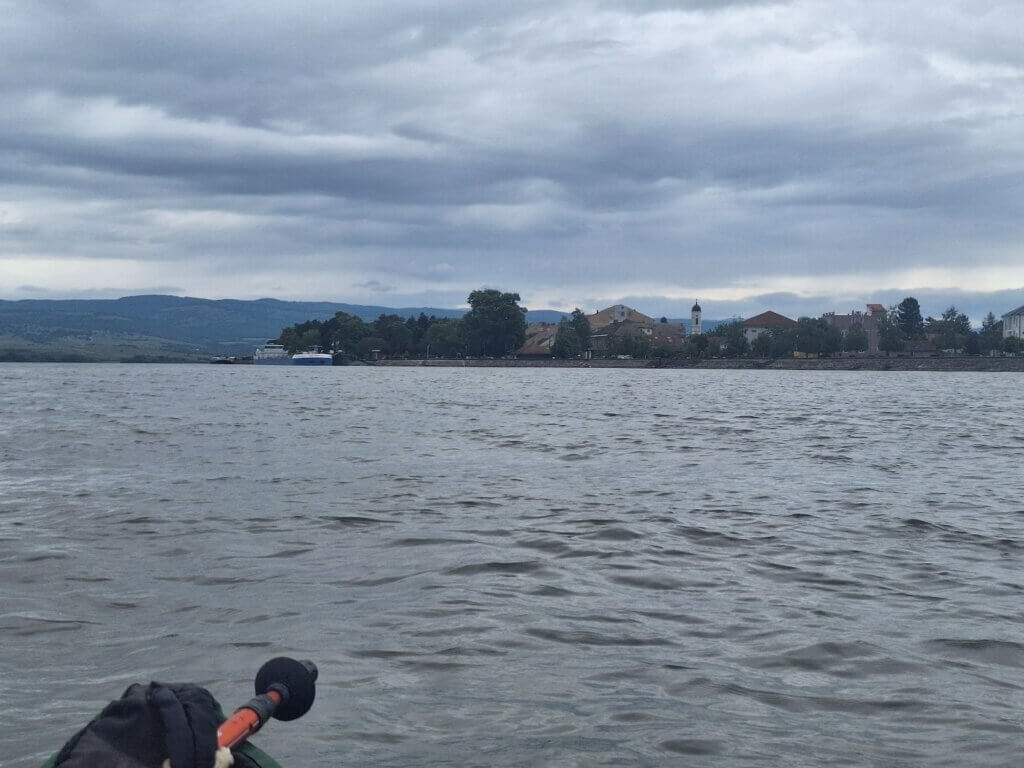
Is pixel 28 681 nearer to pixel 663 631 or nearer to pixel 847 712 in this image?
pixel 663 631

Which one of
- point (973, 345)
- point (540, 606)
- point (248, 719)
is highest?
point (973, 345)

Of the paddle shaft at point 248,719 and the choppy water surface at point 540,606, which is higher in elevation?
the paddle shaft at point 248,719

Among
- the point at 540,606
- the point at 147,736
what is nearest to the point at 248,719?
the point at 147,736

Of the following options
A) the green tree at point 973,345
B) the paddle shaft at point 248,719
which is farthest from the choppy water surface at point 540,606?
the green tree at point 973,345

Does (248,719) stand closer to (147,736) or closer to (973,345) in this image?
(147,736)

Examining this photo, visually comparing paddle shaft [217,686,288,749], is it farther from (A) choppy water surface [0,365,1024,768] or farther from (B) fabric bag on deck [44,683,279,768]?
(A) choppy water surface [0,365,1024,768]

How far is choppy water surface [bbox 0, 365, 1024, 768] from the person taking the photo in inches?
251

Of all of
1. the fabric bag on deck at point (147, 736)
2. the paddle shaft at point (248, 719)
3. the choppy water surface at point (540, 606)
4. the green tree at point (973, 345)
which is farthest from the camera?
the green tree at point (973, 345)

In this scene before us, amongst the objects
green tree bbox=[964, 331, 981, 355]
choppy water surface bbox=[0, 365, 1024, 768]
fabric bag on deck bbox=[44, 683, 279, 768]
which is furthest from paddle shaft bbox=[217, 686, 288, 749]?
green tree bbox=[964, 331, 981, 355]

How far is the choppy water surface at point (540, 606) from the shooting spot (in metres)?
6.37


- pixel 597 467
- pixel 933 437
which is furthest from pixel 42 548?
pixel 933 437

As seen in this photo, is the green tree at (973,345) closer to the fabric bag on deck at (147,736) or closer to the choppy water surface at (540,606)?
the choppy water surface at (540,606)

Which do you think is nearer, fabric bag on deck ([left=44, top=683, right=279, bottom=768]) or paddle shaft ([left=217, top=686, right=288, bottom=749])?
fabric bag on deck ([left=44, top=683, right=279, bottom=768])

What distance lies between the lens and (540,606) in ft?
31.6
